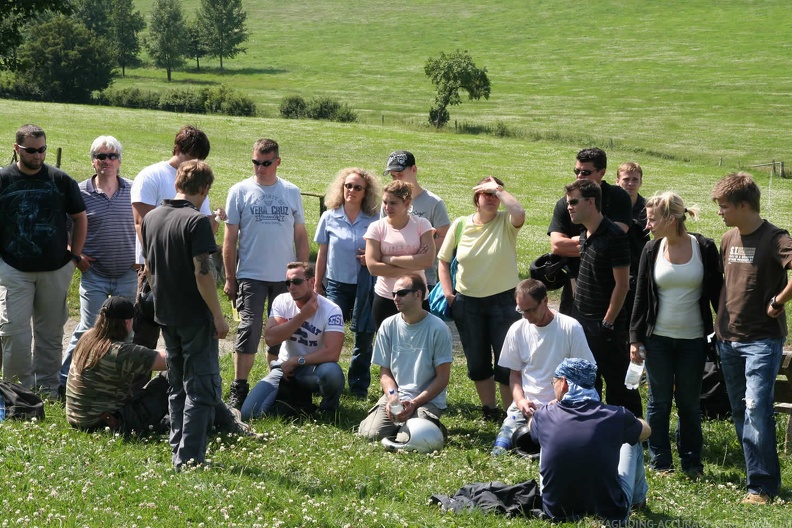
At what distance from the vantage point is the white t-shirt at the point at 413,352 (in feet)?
26.2

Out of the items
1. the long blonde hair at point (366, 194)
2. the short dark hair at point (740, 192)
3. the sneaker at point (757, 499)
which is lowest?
the sneaker at point (757, 499)

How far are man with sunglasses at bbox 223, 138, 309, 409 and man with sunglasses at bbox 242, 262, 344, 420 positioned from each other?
22 cm

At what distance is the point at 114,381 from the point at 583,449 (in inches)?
144

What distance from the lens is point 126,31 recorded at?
4668 inches

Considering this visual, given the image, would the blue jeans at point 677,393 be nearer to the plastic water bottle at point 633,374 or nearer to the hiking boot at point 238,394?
the plastic water bottle at point 633,374

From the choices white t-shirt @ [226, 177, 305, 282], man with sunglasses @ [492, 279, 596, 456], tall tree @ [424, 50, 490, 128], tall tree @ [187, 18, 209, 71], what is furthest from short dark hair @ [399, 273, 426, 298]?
tall tree @ [187, 18, 209, 71]

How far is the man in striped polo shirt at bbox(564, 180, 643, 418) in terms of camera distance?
7488 millimetres

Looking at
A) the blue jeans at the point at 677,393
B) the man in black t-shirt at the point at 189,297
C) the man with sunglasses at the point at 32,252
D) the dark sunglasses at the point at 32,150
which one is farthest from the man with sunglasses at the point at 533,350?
the dark sunglasses at the point at 32,150

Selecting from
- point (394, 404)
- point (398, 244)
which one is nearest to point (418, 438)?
point (394, 404)

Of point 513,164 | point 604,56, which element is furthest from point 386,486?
point 604,56

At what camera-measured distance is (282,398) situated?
8.30 m

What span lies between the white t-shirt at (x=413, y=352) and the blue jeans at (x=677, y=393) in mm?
1729

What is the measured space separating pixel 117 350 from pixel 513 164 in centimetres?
3998

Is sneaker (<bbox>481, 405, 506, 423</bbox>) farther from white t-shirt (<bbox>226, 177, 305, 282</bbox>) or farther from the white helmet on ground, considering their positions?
white t-shirt (<bbox>226, 177, 305, 282</bbox>)
